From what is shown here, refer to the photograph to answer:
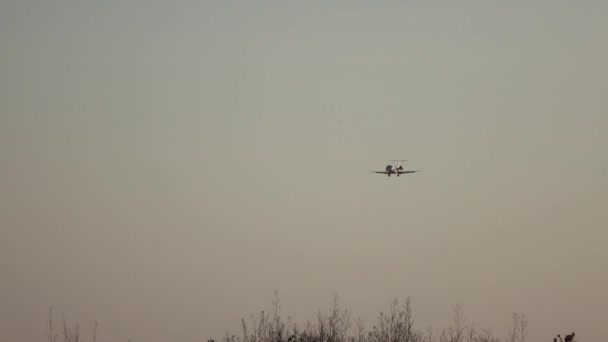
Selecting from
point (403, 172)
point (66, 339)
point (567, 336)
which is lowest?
point (567, 336)

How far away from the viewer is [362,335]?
4158 inches

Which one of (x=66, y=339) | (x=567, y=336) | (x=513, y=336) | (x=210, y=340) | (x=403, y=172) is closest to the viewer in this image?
(x=567, y=336)

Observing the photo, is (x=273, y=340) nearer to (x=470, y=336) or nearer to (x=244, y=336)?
(x=244, y=336)

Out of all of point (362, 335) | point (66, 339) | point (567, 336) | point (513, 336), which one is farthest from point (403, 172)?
point (567, 336)

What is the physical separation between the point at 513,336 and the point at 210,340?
80.0ft

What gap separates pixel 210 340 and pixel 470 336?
27464mm

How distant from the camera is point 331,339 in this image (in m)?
102

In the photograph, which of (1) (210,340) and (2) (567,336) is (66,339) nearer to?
(1) (210,340)

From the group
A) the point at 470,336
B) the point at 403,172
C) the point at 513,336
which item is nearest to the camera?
the point at 513,336

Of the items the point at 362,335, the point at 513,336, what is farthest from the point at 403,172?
the point at 513,336

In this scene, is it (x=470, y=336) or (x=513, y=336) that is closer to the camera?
(x=513, y=336)

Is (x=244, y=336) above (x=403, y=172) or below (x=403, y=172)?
below

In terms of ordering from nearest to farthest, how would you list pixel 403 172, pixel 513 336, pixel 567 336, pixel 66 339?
pixel 567 336 < pixel 66 339 < pixel 513 336 < pixel 403 172

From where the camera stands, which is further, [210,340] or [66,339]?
[66,339]
